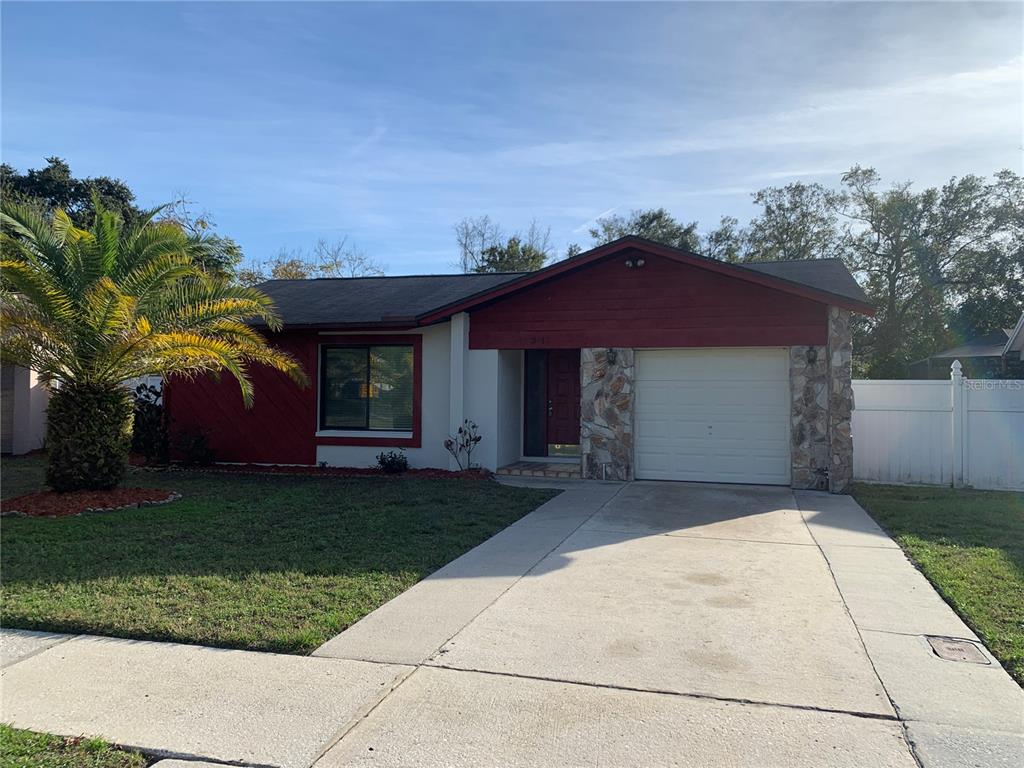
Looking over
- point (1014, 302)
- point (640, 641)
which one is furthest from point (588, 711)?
A: point (1014, 302)

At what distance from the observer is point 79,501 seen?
9.30 meters

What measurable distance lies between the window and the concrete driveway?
621 cm

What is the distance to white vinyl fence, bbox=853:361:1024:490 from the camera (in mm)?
10883

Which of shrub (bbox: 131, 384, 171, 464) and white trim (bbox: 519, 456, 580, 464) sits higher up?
shrub (bbox: 131, 384, 171, 464)

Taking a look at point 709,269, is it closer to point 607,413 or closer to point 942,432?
point 607,413

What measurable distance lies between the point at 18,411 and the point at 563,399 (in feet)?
39.2

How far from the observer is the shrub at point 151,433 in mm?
14000

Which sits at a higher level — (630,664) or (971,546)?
(971,546)

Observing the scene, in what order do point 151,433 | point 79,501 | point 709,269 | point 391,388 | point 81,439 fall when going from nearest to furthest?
point 79,501
point 81,439
point 709,269
point 391,388
point 151,433

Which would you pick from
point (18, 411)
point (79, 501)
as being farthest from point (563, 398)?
point (18, 411)

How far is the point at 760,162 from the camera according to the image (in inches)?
622

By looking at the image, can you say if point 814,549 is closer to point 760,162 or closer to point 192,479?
point 192,479

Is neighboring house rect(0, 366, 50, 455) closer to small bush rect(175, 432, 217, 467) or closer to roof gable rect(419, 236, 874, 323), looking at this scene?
small bush rect(175, 432, 217, 467)

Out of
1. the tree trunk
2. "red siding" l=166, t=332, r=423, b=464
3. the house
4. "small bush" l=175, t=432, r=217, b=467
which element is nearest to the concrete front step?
the house
